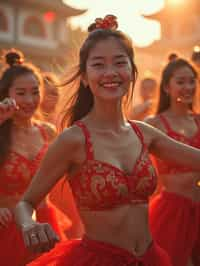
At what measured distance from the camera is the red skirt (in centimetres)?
474

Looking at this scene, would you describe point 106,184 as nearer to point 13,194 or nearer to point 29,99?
point 13,194

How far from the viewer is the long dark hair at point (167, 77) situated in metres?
5.48

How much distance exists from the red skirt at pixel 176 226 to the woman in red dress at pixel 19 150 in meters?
0.90

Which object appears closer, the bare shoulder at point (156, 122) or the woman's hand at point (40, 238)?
the woman's hand at point (40, 238)

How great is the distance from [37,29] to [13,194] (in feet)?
115

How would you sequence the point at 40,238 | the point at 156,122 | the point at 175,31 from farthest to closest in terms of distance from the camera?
the point at 175,31 < the point at 156,122 < the point at 40,238

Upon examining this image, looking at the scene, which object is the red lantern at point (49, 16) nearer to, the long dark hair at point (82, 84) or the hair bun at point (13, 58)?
the hair bun at point (13, 58)

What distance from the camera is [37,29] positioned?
38.5 metres

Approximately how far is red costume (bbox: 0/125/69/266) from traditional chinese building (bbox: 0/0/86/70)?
3076cm

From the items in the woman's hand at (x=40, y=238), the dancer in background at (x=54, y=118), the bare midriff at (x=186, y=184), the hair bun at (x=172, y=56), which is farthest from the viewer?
the dancer in background at (x=54, y=118)

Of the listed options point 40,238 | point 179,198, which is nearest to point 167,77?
point 179,198

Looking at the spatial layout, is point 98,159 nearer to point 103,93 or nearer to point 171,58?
point 103,93

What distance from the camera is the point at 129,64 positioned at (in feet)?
9.82

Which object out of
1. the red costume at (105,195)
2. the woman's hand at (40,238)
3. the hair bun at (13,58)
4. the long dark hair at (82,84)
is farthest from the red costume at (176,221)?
the woman's hand at (40,238)
